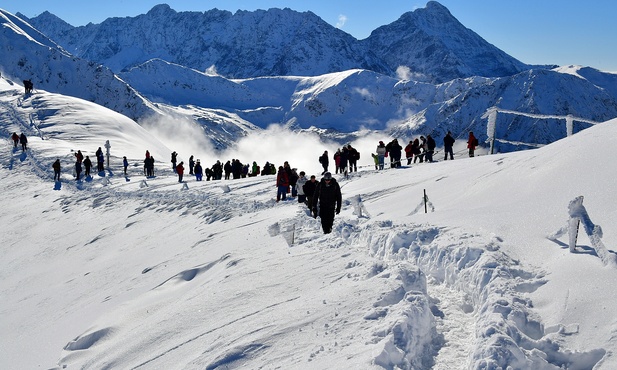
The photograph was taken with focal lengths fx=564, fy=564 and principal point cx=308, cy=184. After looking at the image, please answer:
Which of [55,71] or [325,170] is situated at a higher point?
[55,71]

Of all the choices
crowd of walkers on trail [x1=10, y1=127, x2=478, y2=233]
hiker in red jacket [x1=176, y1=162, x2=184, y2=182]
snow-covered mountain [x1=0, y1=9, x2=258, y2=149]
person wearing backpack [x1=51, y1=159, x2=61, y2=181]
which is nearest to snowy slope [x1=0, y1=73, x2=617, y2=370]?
crowd of walkers on trail [x1=10, y1=127, x2=478, y2=233]

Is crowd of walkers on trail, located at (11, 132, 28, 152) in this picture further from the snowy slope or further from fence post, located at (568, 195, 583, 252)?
fence post, located at (568, 195, 583, 252)

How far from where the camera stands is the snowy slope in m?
6.60

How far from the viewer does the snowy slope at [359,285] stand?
6.60 metres

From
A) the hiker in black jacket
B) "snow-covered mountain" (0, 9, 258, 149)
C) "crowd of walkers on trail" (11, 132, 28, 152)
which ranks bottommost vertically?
the hiker in black jacket

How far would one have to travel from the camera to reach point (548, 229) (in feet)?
30.2

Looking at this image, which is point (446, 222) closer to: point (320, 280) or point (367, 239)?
point (367, 239)

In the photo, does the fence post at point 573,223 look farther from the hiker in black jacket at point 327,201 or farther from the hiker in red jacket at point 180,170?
the hiker in red jacket at point 180,170

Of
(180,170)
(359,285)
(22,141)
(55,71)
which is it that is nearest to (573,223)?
(359,285)

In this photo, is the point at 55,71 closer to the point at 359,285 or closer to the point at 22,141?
the point at 22,141

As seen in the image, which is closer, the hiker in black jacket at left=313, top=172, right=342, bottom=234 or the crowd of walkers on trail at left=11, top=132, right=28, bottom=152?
the hiker in black jacket at left=313, top=172, right=342, bottom=234

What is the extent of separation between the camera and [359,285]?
856 cm

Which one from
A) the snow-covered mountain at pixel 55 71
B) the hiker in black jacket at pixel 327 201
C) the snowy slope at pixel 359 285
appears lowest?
the snowy slope at pixel 359 285

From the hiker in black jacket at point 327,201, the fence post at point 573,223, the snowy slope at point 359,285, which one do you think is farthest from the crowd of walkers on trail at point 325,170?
the fence post at point 573,223
